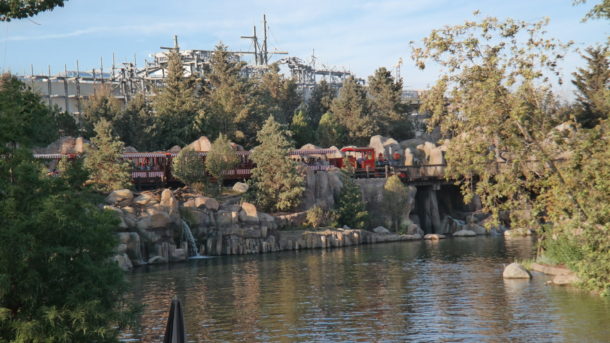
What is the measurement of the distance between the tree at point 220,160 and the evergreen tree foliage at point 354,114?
28.0 m

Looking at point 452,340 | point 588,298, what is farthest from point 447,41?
point 588,298

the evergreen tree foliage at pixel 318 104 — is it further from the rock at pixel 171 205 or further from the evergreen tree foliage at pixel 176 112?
the rock at pixel 171 205

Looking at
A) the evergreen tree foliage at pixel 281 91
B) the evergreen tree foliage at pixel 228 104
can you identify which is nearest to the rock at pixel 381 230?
the evergreen tree foliage at pixel 228 104

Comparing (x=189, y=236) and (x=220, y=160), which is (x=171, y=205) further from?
(x=220, y=160)

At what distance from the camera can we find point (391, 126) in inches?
3649

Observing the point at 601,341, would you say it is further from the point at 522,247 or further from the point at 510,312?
the point at 522,247

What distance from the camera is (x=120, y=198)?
50844mm

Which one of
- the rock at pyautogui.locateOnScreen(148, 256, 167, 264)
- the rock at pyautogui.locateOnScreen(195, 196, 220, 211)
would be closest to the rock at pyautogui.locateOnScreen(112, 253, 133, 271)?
the rock at pyautogui.locateOnScreen(148, 256, 167, 264)

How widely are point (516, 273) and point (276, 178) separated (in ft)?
93.9

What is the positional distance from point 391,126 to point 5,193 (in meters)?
80.5

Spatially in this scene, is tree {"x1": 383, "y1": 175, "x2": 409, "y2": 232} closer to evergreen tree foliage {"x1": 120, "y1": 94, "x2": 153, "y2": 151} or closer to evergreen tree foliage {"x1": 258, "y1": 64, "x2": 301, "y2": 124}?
evergreen tree foliage {"x1": 120, "y1": 94, "x2": 153, "y2": 151}

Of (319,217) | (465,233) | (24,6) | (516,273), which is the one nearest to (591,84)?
(465,233)

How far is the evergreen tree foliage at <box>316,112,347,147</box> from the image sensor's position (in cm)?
8725

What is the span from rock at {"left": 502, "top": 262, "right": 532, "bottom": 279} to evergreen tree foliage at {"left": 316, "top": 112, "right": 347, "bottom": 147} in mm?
52758
